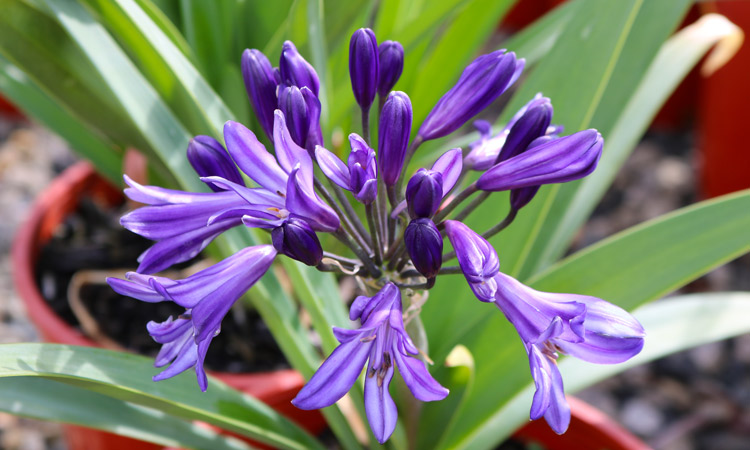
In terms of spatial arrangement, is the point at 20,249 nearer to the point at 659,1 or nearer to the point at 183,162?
the point at 183,162

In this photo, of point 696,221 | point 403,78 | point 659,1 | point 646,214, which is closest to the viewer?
point 696,221

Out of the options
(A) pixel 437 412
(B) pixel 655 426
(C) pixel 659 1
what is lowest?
(B) pixel 655 426

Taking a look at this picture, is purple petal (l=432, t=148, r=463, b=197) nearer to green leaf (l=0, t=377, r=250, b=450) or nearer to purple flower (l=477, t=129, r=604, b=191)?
purple flower (l=477, t=129, r=604, b=191)

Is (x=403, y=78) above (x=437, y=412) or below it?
above

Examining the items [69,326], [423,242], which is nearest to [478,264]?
[423,242]

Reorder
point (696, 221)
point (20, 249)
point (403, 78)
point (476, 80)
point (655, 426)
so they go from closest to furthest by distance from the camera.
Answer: point (476, 80)
point (696, 221)
point (403, 78)
point (20, 249)
point (655, 426)

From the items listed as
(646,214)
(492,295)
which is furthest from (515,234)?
(646,214)

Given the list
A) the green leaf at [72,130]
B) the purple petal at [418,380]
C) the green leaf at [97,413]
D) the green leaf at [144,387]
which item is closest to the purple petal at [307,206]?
the purple petal at [418,380]
